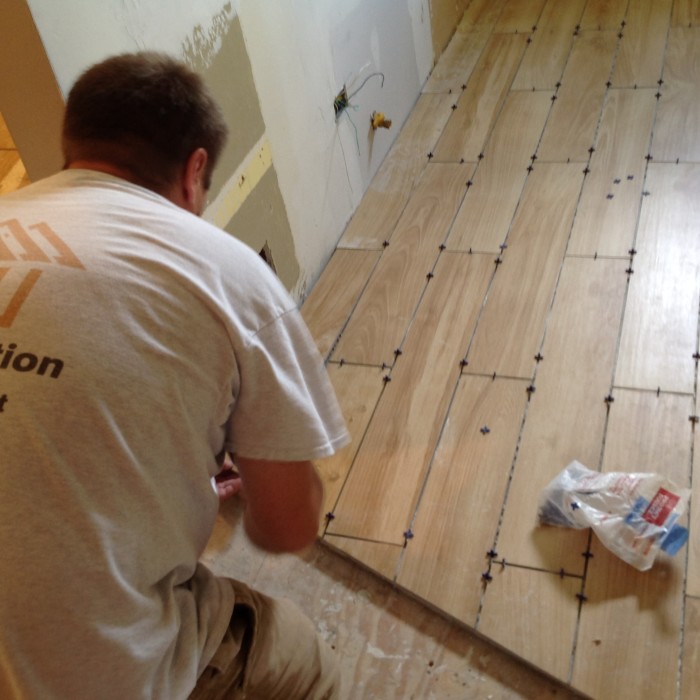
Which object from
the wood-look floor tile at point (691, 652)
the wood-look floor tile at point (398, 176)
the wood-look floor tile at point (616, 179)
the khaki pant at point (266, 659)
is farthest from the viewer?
the wood-look floor tile at point (398, 176)

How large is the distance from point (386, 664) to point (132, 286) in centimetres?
114

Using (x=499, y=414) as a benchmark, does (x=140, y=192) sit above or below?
above

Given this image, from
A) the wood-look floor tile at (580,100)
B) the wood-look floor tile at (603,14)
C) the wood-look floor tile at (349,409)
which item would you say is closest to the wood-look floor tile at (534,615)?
the wood-look floor tile at (349,409)

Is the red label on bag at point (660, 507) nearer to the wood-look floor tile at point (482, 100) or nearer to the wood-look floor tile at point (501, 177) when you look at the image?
the wood-look floor tile at point (501, 177)

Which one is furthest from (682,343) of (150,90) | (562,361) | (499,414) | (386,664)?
(150,90)

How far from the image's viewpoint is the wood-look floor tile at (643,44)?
10.8 feet

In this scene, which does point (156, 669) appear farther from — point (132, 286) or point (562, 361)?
point (562, 361)

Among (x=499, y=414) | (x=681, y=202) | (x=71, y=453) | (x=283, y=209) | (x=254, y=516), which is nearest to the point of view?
(x=71, y=453)

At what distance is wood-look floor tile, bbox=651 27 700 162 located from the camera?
284 centimetres

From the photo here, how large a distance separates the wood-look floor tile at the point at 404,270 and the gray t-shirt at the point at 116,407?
1354 millimetres

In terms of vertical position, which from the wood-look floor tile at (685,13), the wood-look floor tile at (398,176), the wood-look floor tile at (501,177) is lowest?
the wood-look floor tile at (398,176)

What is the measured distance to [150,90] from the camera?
946 millimetres

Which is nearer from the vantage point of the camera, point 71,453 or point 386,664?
point 71,453

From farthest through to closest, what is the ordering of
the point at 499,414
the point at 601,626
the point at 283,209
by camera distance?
the point at 283,209 < the point at 499,414 < the point at 601,626
